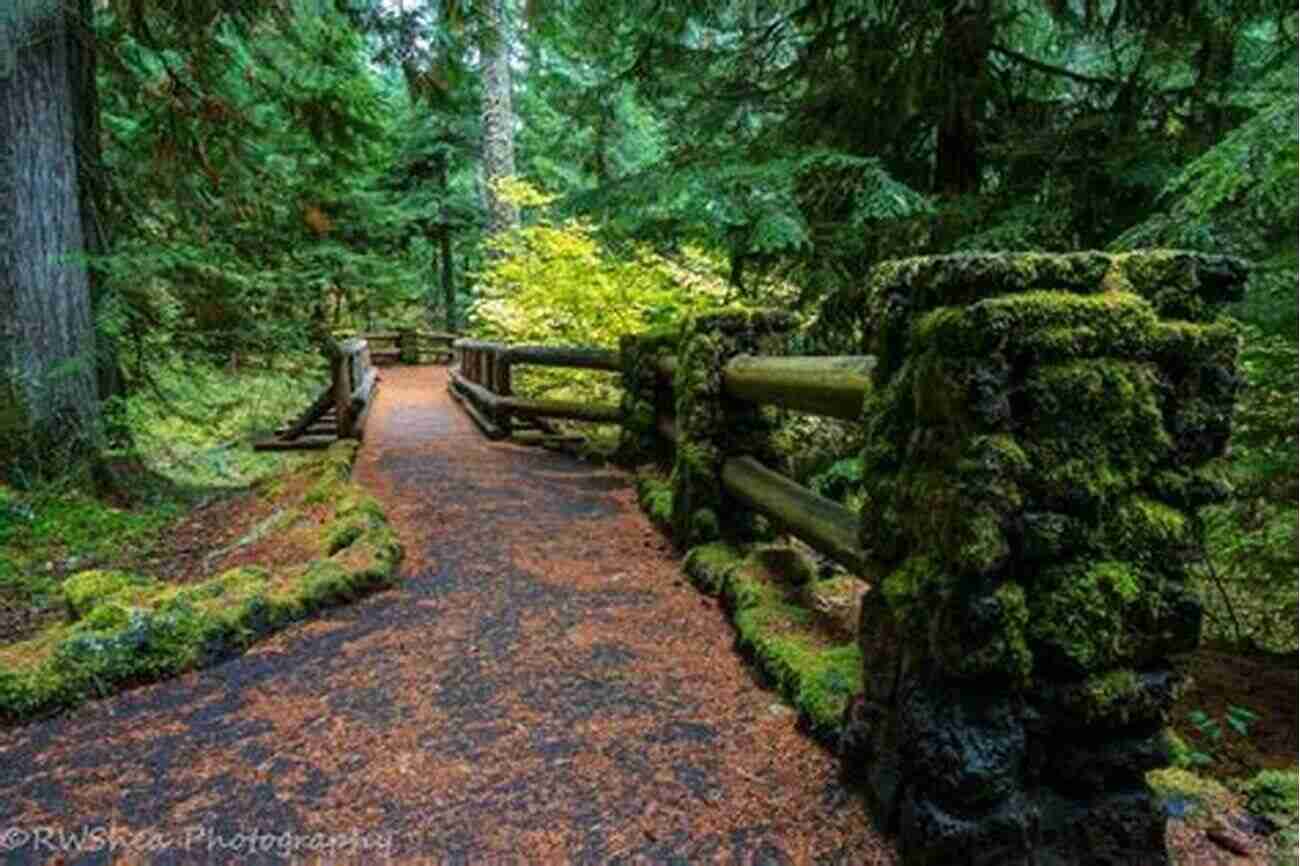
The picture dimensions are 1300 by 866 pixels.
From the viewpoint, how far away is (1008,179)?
6715 millimetres

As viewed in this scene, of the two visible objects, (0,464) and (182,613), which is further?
(0,464)

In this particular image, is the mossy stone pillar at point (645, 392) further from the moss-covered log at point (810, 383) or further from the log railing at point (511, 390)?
the moss-covered log at point (810, 383)

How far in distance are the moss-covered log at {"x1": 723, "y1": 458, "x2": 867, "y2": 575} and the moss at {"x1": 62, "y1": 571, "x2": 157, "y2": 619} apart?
2.77m

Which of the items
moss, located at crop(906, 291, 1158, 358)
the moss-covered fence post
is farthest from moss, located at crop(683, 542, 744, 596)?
moss, located at crop(906, 291, 1158, 358)

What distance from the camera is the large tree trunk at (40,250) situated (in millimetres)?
6047

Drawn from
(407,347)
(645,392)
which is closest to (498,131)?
(645,392)

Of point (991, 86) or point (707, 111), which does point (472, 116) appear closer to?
point (707, 111)

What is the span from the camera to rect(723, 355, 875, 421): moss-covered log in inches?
119

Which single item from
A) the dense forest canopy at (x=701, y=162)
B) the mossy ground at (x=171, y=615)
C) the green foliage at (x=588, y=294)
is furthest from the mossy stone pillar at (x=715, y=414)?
the green foliage at (x=588, y=294)

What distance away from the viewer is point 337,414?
9039 mm

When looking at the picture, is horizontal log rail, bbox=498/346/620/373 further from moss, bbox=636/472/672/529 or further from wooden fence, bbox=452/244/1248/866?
wooden fence, bbox=452/244/1248/866

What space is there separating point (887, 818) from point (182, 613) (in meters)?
2.80

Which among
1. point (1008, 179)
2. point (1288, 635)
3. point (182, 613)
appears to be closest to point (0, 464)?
point (182, 613)

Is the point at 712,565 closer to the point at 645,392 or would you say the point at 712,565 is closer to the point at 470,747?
the point at 470,747
